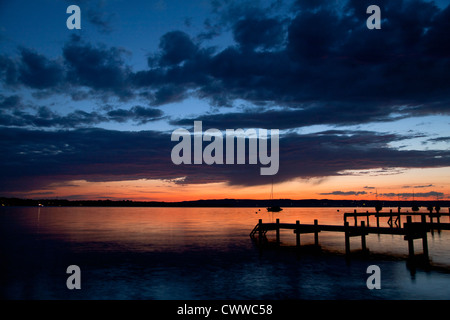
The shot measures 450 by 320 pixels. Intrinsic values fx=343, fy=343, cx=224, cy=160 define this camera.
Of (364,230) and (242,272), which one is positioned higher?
(364,230)

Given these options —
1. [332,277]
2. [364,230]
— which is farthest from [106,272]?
[364,230]

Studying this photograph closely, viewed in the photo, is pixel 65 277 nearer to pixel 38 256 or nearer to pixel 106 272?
pixel 106 272


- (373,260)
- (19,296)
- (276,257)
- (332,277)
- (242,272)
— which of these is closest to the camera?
(19,296)

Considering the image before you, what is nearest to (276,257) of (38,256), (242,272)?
(242,272)

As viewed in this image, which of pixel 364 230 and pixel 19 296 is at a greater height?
pixel 364 230

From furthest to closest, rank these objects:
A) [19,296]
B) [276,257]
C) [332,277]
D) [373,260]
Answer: [276,257]
[373,260]
[332,277]
[19,296]

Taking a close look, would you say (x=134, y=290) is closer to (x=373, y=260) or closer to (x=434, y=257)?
(x=373, y=260)

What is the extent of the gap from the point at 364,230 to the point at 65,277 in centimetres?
2185

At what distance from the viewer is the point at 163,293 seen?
691 inches
